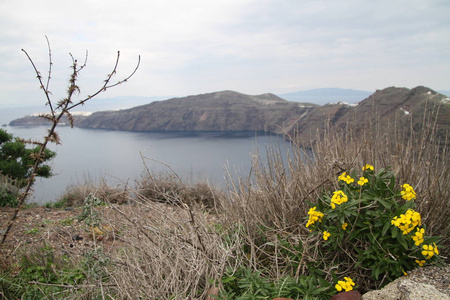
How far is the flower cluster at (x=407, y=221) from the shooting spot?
1.77 meters

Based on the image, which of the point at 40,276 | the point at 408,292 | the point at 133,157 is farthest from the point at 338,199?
the point at 133,157

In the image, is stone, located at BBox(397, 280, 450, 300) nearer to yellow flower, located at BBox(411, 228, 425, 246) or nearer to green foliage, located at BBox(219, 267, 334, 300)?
yellow flower, located at BBox(411, 228, 425, 246)

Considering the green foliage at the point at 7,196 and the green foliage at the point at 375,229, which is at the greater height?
the green foliage at the point at 375,229

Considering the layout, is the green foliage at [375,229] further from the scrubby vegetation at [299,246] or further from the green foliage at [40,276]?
the green foliage at [40,276]

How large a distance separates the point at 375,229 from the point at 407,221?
0.28 m

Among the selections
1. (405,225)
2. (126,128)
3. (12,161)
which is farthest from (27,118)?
(405,225)

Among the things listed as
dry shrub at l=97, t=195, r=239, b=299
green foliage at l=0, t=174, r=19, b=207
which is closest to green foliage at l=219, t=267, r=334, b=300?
dry shrub at l=97, t=195, r=239, b=299

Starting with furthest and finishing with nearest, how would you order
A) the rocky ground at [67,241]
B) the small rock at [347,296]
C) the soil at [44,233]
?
the soil at [44,233] < the small rock at [347,296] < the rocky ground at [67,241]

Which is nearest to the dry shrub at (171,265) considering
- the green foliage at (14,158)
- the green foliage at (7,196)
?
the green foliage at (7,196)

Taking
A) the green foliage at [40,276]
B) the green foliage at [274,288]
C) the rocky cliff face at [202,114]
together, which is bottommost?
the green foliage at [40,276]

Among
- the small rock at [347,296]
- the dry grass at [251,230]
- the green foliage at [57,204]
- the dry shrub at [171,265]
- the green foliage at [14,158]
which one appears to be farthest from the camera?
the green foliage at [14,158]

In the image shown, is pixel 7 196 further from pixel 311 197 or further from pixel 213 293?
pixel 311 197

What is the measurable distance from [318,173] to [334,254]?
0.77 metres

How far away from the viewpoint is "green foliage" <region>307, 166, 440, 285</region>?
1885 millimetres
